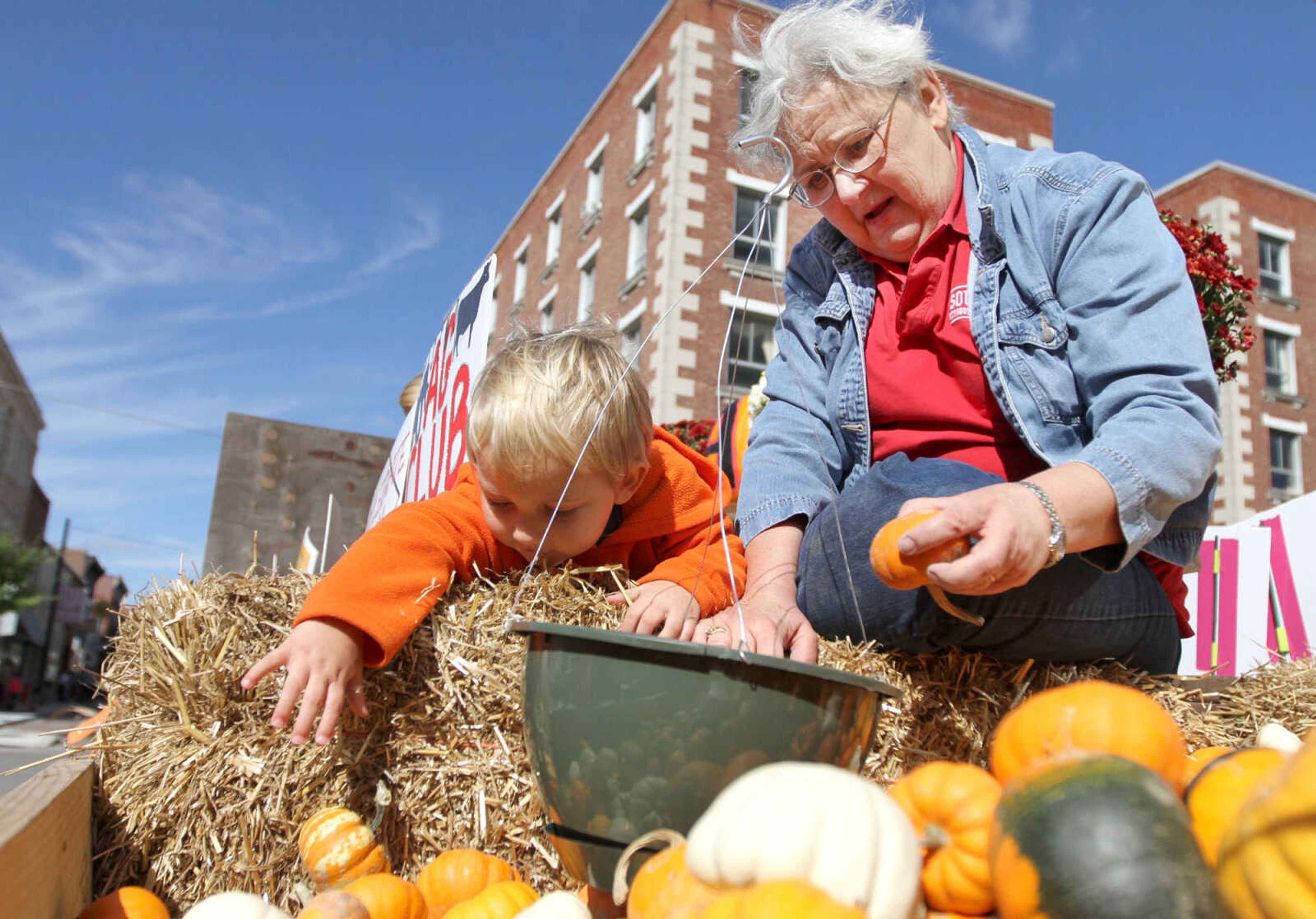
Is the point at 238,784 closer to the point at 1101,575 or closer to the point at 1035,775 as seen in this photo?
the point at 1035,775

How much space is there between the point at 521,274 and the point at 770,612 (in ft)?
84.7

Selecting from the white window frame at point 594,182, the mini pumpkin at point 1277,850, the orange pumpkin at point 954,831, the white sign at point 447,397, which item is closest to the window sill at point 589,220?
the white window frame at point 594,182

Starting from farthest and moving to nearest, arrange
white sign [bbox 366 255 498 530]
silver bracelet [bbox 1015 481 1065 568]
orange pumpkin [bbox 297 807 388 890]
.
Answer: white sign [bbox 366 255 498 530] < orange pumpkin [bbox 297 807 388 890] < silver bracelet [bbox 1015 481 1065 568]

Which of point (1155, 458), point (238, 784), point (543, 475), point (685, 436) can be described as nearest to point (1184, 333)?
point (1155, 458)

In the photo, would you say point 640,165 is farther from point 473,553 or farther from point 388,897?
point 388,897

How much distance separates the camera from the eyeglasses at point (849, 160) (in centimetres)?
182

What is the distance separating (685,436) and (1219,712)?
471cm

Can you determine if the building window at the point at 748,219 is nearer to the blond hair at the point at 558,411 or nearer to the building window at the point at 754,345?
the building window at the point at 754,345

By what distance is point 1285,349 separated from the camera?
22000 mm

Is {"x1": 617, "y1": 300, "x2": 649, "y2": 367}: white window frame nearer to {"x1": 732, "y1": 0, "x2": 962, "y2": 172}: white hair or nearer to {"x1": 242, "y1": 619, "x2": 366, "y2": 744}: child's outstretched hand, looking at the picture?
{"x1": 732, "y1": 0, "x2": 962, "y2": 172}: white hair

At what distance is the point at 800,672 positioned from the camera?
99 centimetres

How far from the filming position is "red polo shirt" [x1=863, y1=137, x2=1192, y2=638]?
180 centimetres

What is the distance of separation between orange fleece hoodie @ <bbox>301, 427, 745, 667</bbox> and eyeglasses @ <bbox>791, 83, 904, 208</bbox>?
2.21 ft

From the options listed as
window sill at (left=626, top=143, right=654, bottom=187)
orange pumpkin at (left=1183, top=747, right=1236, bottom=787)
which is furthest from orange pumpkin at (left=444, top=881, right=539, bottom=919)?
window sill at (left=626, top=143, right=654, bottom=187)
